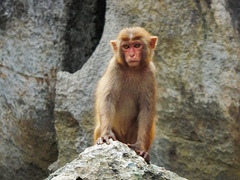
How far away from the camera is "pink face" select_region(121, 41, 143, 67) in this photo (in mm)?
5516

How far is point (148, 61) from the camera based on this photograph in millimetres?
5828

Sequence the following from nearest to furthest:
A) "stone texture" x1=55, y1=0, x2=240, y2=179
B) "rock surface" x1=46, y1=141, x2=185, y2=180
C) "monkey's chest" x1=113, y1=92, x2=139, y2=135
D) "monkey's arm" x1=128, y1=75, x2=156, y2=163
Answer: "rock surface" x1=46, y1=141, x2=185, y2=180
"monkey's arm" x1=128, y1=75, x2=156, y2=163
"monkey's chest" x1=113, y1=92, x2=139, y2=135
"stone texture" x1=55, y1=0, x2=240, y2=179

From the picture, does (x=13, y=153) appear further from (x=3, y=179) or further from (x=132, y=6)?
(x=132, y=6)

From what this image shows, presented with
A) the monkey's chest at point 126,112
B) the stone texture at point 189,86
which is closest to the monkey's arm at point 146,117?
the monkey's chest at point 126,112

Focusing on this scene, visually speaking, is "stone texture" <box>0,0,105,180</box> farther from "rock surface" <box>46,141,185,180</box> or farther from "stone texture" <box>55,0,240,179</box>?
"rock surface" <box>46,141,185,180</box>

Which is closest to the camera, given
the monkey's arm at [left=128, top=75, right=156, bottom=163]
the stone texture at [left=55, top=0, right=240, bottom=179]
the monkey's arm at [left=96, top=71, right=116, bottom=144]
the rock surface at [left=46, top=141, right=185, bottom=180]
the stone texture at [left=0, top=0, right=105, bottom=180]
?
the rock surface at [left=46, top=141, right=185, bottom=180]

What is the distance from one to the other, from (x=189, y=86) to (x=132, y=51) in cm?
156

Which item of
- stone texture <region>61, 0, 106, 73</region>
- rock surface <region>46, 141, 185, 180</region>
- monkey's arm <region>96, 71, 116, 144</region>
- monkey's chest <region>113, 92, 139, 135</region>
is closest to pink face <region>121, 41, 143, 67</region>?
monkey's arm <region>96, 71, 116, 144</region>

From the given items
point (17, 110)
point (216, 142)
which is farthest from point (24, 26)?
point (216, 142)

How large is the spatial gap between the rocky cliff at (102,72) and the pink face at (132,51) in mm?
1346

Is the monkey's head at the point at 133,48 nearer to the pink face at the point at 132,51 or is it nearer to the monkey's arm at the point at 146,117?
the pink face at the point at 132,51

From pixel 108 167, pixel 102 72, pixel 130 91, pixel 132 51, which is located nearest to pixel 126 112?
pixel 130 91

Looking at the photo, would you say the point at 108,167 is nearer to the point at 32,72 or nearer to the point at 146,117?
the point at 146,117

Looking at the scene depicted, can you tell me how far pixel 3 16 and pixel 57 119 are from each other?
2100 mm
